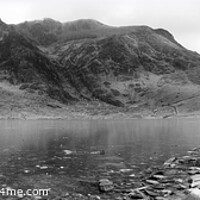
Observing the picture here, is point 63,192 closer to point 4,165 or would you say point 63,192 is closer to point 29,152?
point 4,165

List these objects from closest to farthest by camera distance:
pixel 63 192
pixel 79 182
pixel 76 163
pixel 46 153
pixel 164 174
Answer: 1. pixel 63 192
2. pixel 79 182
3. pixel 164 174
4. pixel 76 163
5. pixel 46 153

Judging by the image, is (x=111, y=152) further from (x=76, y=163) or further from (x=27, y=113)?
(x=27, y=113)

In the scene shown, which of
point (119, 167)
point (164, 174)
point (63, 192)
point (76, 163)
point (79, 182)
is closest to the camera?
point (63, 192)

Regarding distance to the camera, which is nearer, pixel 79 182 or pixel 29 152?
pixel 79 182

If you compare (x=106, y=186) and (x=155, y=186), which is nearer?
(x=155, y=186)

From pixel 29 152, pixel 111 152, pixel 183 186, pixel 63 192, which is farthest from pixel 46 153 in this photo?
pixel 183 186

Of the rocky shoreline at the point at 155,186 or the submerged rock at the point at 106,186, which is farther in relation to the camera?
the submerged rock at the point at 106,186

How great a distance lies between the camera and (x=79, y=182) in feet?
80.6

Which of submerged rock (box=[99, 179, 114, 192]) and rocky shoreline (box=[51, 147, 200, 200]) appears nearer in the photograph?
rocky shoreline (box=[51, 147, 200, 200])

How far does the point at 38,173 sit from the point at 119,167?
7.02 metres

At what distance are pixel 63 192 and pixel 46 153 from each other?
A: 1829 cm

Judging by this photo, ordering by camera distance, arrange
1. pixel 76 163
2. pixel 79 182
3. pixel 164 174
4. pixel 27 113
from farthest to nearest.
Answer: pixel 27 113 < pixel 76 163 < pixel 164 174 < pixel 79 182

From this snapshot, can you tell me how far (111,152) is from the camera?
A: 134 feet

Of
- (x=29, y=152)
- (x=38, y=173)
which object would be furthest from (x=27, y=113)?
(x=38, y=173)
